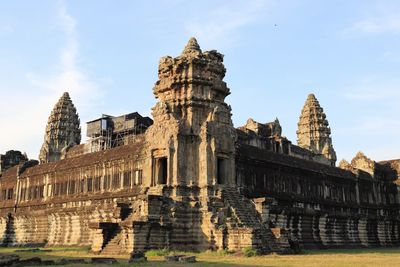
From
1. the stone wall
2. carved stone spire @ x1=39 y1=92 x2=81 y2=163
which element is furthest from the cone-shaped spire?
carved stone spire @ x1=39 y1=92 x2=81 y2=163

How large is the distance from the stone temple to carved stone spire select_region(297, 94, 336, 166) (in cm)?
3183

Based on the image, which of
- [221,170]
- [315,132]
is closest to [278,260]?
[221,170]

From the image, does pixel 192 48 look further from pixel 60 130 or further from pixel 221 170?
pixel 60 130

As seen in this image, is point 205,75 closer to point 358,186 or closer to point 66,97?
point 358,186

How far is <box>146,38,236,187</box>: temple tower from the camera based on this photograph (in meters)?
32.6

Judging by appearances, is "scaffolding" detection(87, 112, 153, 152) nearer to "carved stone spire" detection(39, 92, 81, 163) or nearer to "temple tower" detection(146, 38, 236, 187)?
"carved stone spire" detection(39, 92, 81, 163)

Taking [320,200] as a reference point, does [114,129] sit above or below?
above

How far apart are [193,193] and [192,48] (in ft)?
33.8

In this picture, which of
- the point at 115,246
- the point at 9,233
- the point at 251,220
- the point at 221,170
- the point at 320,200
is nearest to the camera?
the point at 115,246

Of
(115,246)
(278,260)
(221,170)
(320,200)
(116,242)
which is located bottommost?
(278,260)

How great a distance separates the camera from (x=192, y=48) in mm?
35000

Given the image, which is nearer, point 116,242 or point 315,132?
point 116,242

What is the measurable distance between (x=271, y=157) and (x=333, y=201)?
11205 mm

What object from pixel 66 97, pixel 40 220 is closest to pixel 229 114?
pixel 40 220
